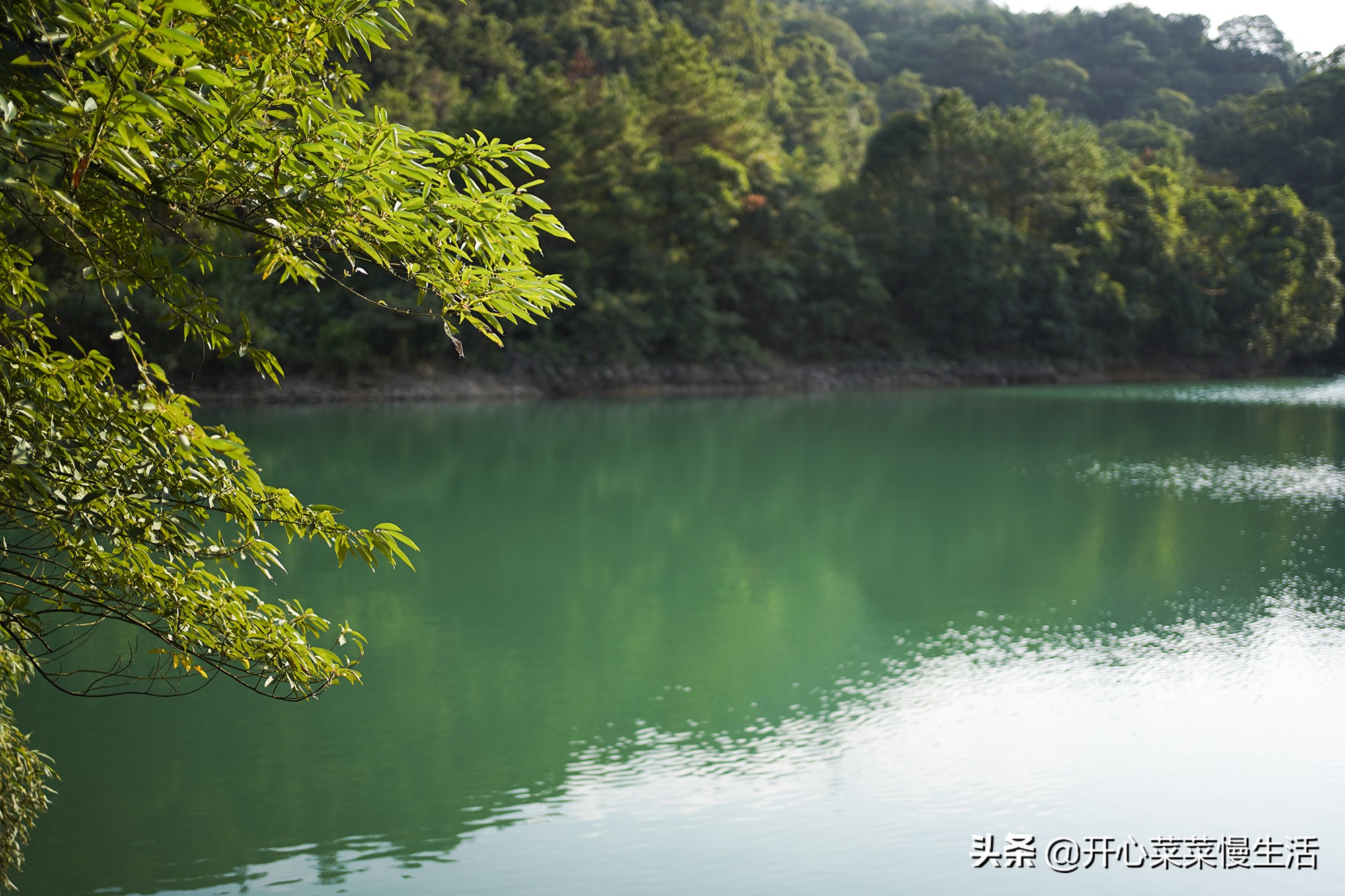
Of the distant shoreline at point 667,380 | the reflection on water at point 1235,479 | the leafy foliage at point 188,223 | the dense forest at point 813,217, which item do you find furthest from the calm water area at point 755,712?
the dense forest at point 813,217

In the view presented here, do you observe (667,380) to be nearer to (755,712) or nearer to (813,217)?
(813,217)

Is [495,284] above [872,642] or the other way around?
above

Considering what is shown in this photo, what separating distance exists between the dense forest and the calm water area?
14.5 meters

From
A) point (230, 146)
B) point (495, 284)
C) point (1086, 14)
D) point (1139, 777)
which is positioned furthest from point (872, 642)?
point (1086, 14)

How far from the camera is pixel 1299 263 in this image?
32.7m

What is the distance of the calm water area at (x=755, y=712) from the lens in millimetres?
3824

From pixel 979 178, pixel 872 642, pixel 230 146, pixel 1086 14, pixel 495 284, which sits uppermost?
pixel 1086 14

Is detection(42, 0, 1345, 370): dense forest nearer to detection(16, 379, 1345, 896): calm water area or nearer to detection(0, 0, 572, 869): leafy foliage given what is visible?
detection(16, 379, 1345, 896): calm water area

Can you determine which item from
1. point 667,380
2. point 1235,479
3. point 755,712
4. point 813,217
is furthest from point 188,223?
point 813,217

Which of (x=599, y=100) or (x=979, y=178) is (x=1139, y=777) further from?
(x=979, y=178)

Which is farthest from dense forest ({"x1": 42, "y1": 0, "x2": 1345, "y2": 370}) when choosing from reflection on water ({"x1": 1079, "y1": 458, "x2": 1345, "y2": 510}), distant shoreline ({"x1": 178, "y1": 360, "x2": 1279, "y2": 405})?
reflection on water ({"x1": 1079, "y1": 458, "x2": 1345, "y2": 510})

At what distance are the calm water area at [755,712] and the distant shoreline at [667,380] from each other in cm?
1190

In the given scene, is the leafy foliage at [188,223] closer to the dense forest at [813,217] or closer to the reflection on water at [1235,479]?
the reflection on water at [1235,479]

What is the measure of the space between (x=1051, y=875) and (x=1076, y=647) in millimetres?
2866
